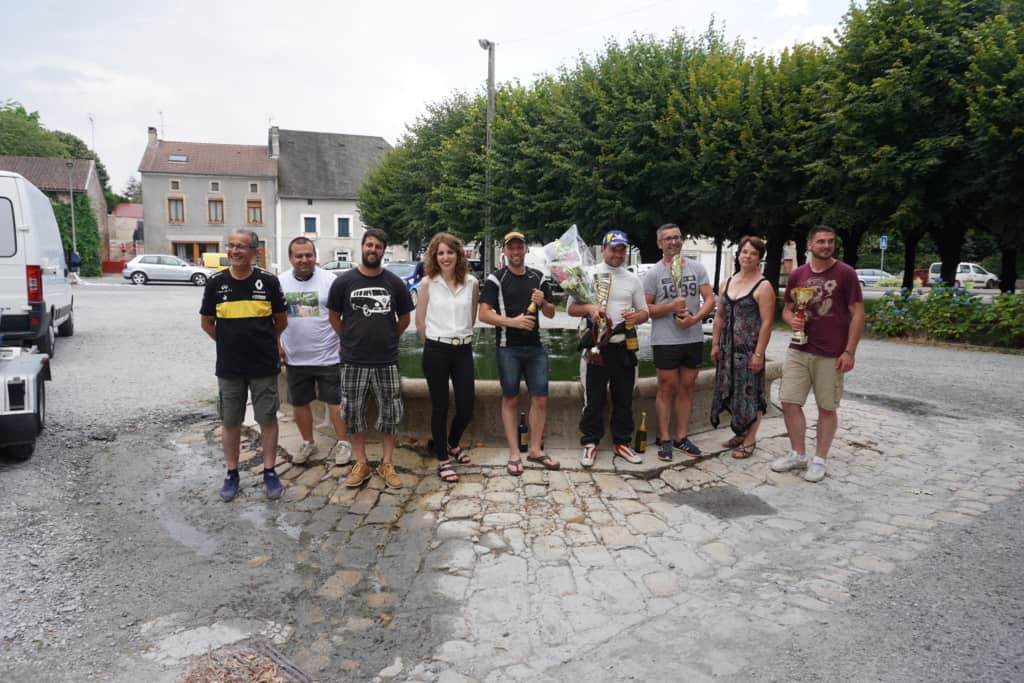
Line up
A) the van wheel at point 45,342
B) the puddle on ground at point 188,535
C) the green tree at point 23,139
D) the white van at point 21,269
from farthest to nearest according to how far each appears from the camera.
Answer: the green tree at point 23,139 < the van wheel at point 45,342 < the white van at point 21,269 < the puddle on ground at point 188,535

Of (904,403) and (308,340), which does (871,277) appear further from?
(308,340)

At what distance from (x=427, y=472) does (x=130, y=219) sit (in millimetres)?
81508

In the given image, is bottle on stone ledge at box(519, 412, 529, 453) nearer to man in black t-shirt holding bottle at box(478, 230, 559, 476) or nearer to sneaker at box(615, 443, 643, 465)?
man in black t-shirt holding bottle at box(478, 230, 559, 476)

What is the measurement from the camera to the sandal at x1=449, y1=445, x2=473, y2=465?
5316 millimetres

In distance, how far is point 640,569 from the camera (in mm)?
3898

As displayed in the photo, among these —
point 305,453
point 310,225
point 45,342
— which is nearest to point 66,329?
point 45,342

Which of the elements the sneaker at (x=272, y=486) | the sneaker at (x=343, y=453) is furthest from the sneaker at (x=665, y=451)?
the sneaker at (x=272, y=486)

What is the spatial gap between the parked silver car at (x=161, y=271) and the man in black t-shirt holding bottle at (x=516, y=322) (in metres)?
30.4

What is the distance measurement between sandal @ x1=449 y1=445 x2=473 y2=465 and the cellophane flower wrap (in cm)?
155

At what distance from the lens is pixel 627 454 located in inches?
212

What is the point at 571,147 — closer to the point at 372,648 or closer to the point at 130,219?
the point at 372,648

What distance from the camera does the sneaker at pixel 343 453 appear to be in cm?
529

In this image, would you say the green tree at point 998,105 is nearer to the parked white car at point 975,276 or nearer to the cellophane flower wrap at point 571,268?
the cellophane flower wrap at point 571,268

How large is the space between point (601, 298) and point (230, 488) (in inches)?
125
